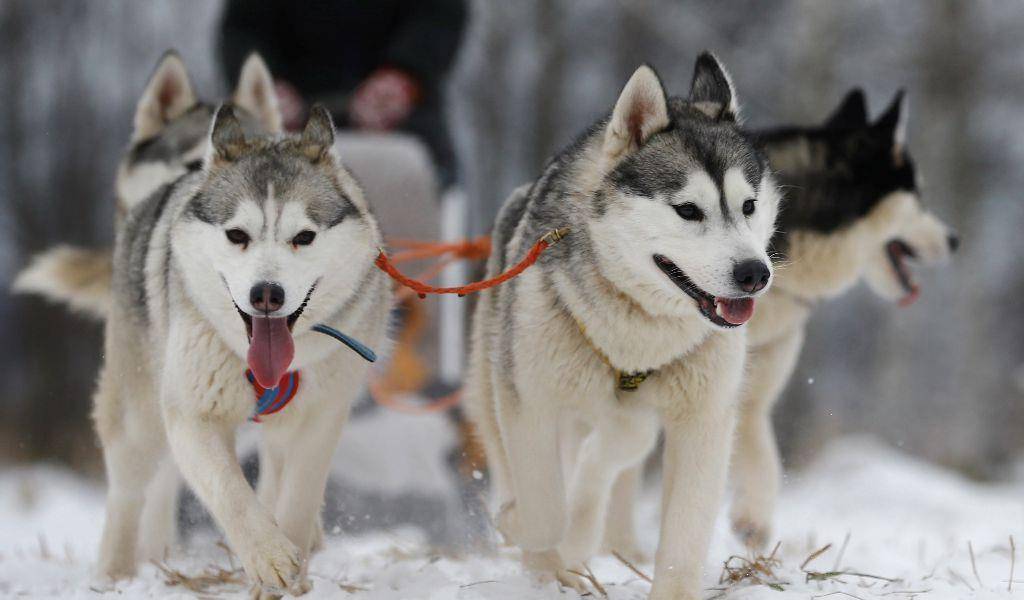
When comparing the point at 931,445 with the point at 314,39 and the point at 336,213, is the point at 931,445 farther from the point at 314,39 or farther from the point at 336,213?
the point at 336,213

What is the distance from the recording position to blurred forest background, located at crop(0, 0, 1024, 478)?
12.4 meters

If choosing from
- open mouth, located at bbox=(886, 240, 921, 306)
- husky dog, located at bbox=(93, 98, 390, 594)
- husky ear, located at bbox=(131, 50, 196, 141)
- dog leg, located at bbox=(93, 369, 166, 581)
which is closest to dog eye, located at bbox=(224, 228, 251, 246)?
husky dog, located at bbox=(93, 98, 390, 594)

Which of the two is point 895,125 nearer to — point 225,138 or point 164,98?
point 225,138

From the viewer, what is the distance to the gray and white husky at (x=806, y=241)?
4109mm

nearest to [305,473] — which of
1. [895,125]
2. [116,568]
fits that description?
[116,568]

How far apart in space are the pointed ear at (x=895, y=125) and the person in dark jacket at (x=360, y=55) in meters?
2.37

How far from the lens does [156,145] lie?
421 cm

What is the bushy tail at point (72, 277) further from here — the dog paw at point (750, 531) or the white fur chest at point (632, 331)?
the dog paw at point (750, 531)

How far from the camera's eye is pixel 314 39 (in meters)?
6.23

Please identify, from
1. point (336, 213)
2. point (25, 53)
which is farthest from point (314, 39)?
point (25, 53)

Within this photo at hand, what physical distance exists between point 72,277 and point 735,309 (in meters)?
2.85

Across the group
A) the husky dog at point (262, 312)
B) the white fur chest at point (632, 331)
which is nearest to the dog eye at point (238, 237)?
the husky dog at point (262, 312)

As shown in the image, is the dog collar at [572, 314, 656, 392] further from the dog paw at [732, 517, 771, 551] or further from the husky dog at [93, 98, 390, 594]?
the dog paw at [732, 517, 771, 551]

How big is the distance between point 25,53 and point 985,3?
10814mm
